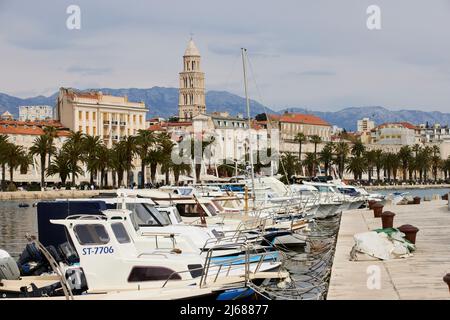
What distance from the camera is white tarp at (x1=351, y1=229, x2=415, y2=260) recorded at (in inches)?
955

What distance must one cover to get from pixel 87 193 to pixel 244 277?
101m

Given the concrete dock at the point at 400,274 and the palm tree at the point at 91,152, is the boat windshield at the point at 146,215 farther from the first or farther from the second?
the palm tree at the point at 91,152

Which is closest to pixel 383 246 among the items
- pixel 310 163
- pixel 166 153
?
pixel 166 153

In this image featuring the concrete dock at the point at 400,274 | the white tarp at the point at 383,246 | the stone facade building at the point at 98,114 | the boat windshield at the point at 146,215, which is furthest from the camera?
the stone facade building at the point at 98,114

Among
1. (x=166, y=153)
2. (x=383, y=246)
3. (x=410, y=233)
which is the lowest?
(x=383, y=246)

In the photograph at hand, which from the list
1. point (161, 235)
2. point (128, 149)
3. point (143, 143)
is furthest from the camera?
point (143, 143)

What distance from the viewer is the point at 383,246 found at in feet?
80.1

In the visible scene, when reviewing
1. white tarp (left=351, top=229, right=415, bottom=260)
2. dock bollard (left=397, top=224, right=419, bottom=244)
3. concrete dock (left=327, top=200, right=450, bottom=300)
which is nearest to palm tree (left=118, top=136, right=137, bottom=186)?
concrete dock (left=327, top=200, right=450, bottom=300)

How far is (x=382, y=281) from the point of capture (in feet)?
65.3

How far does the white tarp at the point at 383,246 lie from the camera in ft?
79.6

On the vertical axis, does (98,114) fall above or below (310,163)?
above

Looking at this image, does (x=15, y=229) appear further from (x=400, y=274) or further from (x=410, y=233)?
(x=400, y=274)

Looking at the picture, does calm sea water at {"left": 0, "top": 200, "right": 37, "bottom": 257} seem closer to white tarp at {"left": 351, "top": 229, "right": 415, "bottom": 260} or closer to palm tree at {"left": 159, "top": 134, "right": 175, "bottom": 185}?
white tarp at {"left": 351, "top": 229, "right": 415, "bottom": 260}

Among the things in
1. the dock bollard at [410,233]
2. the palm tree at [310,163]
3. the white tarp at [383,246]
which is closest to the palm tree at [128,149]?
the palm tree at [310,163]
